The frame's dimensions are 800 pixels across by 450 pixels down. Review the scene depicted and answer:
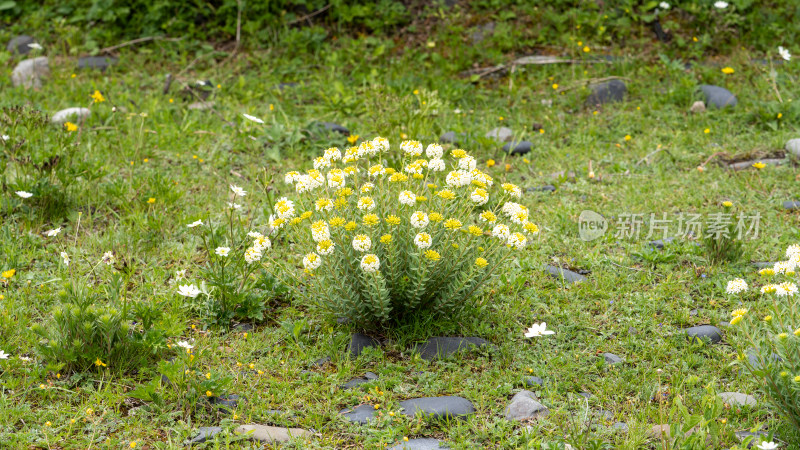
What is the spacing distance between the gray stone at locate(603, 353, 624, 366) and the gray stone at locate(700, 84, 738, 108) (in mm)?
3552

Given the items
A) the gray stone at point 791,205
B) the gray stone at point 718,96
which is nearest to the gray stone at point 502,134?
the gray stone at point 718,96

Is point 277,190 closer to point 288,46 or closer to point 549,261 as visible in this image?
point 549,261

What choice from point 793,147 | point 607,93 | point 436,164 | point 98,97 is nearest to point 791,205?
point 793,147

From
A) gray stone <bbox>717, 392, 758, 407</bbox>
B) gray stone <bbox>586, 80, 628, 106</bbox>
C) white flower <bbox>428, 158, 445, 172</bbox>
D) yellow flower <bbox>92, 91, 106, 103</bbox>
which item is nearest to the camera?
gray stone <bbox>717, 392, 758, 407</bbox>

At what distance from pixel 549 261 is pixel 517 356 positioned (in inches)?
38.8

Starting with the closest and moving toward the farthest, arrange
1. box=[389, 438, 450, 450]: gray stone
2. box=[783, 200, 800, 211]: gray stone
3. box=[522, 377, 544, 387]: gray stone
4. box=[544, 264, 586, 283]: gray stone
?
1. box=[389, 438, 450, 450]: gray stone
2. box=[522, 377, 544, 387]: gray stone
3. box=[544, 264, 586, 283]: gray stone
4. box=[783, 200, 800, 211]: gray stone

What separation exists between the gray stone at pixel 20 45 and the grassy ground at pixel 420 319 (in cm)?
65

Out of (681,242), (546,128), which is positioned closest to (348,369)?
(681,242)

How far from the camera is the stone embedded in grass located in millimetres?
2697

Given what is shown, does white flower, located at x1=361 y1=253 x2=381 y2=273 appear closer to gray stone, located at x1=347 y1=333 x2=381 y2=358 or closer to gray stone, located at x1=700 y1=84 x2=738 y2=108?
gray stone, located at x1=347 y1=333 x2=381 y2=358

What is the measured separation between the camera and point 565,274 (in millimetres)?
3902

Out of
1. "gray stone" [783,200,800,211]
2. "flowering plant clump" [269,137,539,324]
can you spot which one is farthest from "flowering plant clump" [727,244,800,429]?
"gray stone" [783,200,800,211]

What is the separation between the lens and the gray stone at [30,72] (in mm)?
6316

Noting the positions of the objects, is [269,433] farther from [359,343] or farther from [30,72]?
[30,72]
